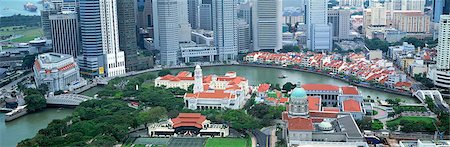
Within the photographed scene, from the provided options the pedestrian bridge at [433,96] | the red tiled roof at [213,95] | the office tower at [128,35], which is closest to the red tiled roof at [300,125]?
the red tiled roof at [213,95]

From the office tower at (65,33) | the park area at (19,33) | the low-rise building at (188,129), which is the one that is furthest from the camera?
the park area at (19,33)

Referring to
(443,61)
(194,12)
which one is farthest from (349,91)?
(194,12)

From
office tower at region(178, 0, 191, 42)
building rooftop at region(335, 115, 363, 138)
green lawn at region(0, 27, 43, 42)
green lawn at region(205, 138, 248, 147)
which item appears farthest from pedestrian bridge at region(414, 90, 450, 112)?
green lawn at region(0, 27, 43, 42)

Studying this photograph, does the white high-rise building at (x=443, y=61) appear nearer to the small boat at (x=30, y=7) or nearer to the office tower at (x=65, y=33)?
the office tower at (x=65, y=33)

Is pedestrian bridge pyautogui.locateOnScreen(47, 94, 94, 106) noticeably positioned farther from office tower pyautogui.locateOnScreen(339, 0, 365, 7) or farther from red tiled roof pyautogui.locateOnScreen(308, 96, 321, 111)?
office tower pyautogui.locateOnScreen(339, 0, 365, 7)

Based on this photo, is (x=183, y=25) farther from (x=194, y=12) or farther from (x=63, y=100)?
(x=63, y=100)

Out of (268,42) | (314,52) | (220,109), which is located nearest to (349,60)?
(314,52)
